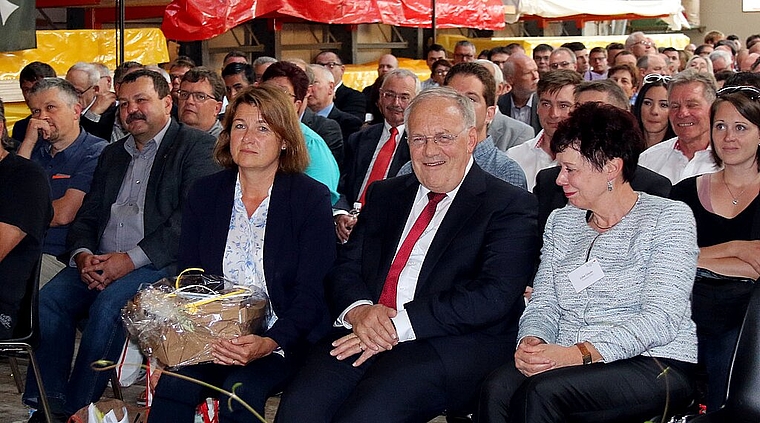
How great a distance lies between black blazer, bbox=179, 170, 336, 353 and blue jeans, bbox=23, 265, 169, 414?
27.8 inches

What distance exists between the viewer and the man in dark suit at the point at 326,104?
22.9ft

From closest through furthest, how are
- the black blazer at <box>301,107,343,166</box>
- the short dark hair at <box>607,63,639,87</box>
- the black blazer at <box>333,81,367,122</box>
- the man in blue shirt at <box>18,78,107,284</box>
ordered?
the man in blue shirt at <box>18,78,107,284</box> < the black blazer at <box>301,107,343,166</box> < the short dark hair at <box>607,63,639,87</box> < the black blazer at <box>333,81,367,122</box>

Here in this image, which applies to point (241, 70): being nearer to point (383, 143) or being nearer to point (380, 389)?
point (383, 143)

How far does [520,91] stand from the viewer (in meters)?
7.69

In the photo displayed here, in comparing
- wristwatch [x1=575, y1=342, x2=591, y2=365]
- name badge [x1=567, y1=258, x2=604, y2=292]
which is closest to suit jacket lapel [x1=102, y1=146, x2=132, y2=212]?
name badge [x1=567, y1=258, x2=604, y2=292]

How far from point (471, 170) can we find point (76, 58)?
19.9 feet

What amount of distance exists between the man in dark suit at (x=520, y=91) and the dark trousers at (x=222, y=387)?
4687mm

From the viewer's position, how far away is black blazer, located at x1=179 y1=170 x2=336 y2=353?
3.41 metres

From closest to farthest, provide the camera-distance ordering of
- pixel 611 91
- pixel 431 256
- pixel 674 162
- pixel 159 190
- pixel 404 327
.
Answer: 1. pixel 404 327
2. pixel 431 256
3. pixel 611 91
4. pixel 159 190
5. pixel 674 162

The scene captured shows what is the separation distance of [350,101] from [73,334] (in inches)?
185

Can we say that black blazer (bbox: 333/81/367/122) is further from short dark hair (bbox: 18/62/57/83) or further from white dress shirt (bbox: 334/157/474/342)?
white dress shirt (bbox: 334/157/474/342)

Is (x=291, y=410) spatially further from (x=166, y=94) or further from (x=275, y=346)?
(x=166, y=94)

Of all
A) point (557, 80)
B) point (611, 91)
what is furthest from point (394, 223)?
point (557, 80)

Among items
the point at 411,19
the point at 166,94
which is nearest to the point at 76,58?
the point at 166,94
